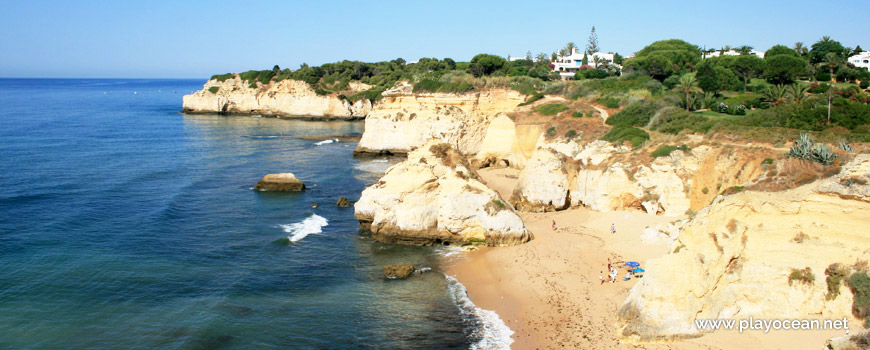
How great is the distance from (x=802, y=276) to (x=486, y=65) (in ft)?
233

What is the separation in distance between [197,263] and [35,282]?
19.3 feet

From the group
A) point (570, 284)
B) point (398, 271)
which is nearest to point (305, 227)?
→ point (398, 271)

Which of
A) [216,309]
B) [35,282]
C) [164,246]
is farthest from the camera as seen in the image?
[164,246]

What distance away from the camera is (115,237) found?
2689cm

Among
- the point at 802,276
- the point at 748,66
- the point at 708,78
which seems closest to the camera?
the point at 802,276

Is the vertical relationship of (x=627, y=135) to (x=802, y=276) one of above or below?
above

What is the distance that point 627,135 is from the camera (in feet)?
108

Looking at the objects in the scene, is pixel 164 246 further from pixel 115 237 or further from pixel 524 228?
pixel 524 228

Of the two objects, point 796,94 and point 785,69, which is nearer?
point 796,94

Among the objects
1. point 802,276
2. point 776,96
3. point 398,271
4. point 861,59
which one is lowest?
point 398,271

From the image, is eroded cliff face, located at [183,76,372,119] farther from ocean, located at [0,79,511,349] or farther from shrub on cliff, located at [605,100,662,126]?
shrub on cliff, located at [605,100,662,126]

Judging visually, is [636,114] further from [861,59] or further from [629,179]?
[861,59]

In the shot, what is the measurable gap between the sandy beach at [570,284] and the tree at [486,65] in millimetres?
56053

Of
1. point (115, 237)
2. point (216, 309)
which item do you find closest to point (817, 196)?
point (216, 309)
